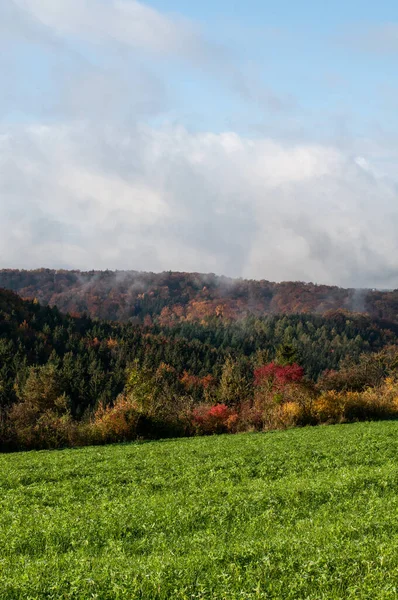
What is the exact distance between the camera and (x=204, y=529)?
51.6ft

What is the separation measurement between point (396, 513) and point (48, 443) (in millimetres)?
37168

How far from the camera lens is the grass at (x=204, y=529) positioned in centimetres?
1089

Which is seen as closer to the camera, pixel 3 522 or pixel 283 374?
pixel 3 522

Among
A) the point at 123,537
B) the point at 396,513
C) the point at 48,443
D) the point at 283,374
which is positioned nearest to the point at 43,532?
the point at 123,537

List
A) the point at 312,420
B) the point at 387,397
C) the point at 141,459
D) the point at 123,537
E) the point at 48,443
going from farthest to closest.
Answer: the point at 387,397, the point at 312,420, the point at 48,443, the point at 141,459, the point at 123,537

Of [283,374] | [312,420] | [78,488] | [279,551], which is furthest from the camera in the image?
[283,374]

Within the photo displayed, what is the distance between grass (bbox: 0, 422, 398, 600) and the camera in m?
10.9

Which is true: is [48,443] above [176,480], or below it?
below

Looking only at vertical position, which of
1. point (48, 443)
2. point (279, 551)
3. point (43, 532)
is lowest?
point (48, 443)

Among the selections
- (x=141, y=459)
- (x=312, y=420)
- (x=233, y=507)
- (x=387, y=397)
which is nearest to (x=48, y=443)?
(x=141, y=459)

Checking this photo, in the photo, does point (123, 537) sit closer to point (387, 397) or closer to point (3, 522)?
point (3, 522)

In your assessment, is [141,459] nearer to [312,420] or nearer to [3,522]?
[3,522]

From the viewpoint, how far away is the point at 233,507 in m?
17.5

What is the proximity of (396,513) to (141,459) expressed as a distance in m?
18.9
